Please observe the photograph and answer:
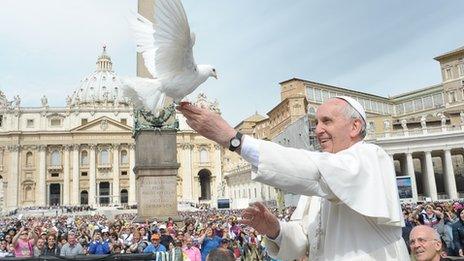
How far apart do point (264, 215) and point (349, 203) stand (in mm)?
518

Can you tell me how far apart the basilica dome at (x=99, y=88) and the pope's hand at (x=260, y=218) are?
11588 cm

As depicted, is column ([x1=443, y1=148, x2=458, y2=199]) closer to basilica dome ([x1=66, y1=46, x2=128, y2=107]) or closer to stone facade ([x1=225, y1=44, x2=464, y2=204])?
stone facade ([x1=225, y1=44, x2=464, y2=204])

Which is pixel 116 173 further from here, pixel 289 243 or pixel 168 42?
pixel 289 243

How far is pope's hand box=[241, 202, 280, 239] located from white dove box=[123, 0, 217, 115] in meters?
0.68

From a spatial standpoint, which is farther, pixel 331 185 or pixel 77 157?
pixel 77 157

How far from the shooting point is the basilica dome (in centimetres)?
11844

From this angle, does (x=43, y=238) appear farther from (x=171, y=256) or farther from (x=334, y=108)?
(x=334, y=108)

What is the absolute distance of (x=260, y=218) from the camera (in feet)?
7.11

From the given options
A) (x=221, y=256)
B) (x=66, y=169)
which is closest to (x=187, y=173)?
(x=66, y=169)

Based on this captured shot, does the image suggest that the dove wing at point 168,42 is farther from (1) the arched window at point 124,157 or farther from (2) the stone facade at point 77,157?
(1) the arched window at point 124,157

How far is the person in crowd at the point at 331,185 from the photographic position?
5.55 ft

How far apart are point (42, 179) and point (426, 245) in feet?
295

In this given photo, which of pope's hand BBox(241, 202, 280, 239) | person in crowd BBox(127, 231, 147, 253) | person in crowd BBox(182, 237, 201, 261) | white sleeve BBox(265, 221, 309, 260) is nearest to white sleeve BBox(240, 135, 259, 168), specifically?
pope's hand BBox(241, 202, 280, 239)

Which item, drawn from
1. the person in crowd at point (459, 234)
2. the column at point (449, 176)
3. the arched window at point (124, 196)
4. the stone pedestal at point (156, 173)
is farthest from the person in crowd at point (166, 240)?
the arched window at point (124, 196)
